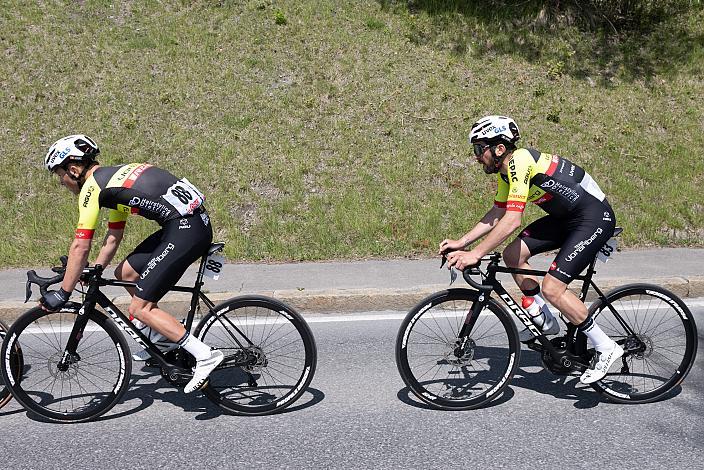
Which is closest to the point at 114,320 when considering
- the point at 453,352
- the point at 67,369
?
the point at 67,369

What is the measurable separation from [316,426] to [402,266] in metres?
4.33

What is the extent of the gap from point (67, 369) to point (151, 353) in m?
0.64

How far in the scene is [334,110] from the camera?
41.6 feet

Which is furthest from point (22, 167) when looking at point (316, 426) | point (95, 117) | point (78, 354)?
point (316, 426)

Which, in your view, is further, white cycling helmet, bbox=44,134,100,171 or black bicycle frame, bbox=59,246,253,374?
black bicycle frame, bbox=59,246,253,374

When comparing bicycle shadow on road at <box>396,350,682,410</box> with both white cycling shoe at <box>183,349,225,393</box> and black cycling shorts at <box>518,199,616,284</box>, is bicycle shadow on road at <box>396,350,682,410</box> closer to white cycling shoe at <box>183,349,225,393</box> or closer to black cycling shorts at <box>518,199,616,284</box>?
black cycling shorts at <box>518,199,616,284</box>

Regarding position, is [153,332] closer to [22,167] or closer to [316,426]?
[316,426]

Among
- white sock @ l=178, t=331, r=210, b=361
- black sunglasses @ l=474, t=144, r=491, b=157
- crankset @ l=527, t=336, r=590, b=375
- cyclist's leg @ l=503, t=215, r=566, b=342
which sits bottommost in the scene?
white sock @ l=178, t=331, r=210, b=361

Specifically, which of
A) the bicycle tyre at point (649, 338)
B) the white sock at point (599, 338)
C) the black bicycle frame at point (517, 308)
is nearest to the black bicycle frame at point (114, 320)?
the black bicycle frame at point (517, 308)

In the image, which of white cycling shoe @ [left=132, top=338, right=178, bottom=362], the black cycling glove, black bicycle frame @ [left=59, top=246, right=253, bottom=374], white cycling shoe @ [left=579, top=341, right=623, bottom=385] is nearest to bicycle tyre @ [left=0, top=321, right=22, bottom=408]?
black bicycle frame @ [left=59, top=246, right=253, bottom=374]

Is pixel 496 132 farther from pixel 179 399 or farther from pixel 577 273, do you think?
pixel 179 399

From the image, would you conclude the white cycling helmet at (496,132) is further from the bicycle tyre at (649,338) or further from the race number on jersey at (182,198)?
the race number on jersey at (182,198)

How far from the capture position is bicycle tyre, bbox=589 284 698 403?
198 inches

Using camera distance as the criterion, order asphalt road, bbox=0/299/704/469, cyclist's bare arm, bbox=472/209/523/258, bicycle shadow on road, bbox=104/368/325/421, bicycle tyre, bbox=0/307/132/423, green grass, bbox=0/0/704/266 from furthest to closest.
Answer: green grass, bbox=0/0/704/266, bicycle shadow on road, bbox=104/368/325/421, bicycle tyre, bbox=0/307/132/423, cyclist's bare arm, bbox=472/209/523/258, asphalt road, bbox=0/299/704/469
